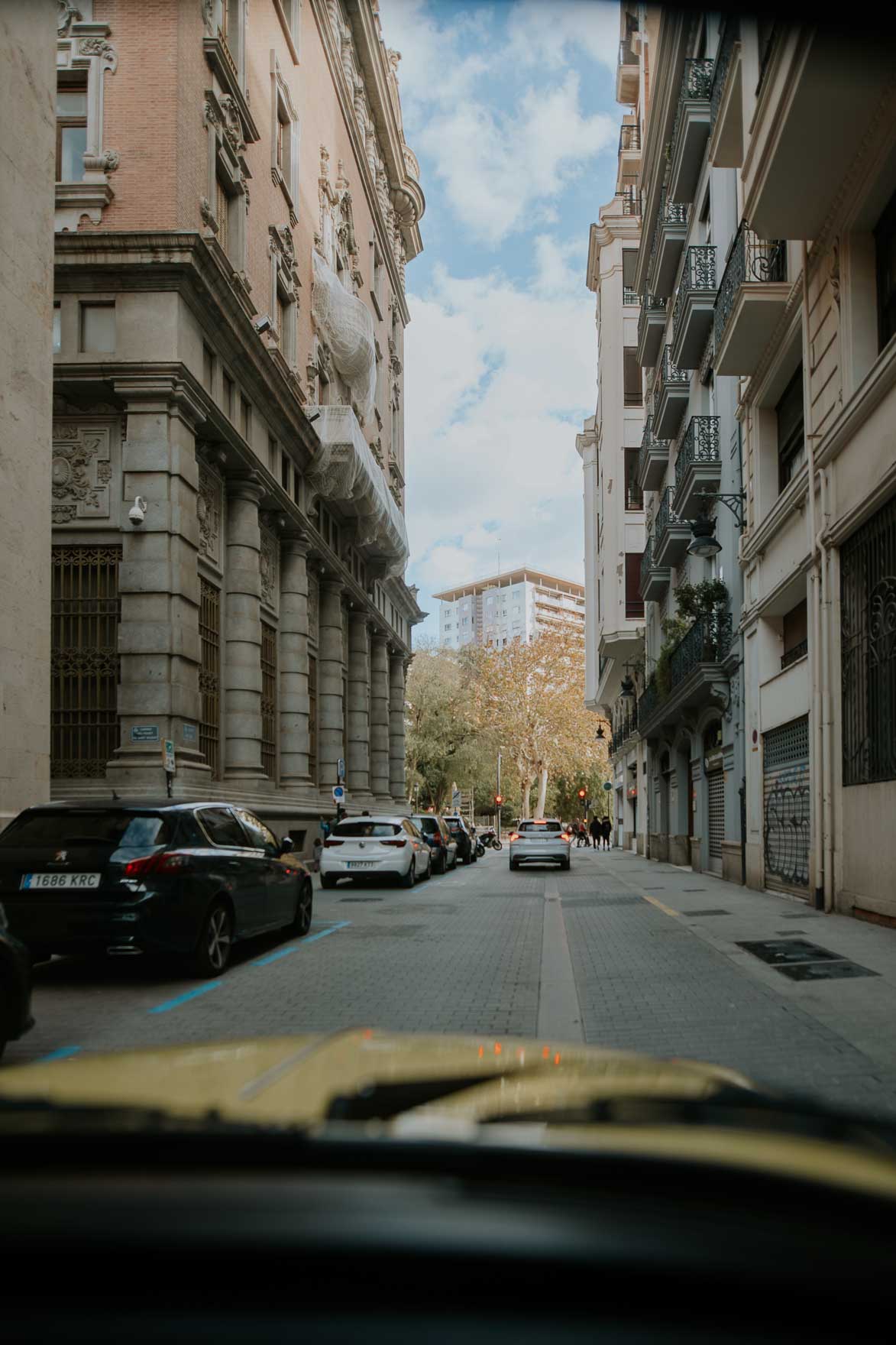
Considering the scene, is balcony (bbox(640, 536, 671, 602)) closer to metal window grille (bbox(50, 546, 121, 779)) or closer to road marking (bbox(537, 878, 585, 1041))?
metal window grille (bbox(50, 546, 121, 779))

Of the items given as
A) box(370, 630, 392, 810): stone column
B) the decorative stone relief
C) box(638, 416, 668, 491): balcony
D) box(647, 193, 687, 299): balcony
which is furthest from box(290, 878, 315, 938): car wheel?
box(370, 630, 392, 810): stone column

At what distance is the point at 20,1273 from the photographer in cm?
115

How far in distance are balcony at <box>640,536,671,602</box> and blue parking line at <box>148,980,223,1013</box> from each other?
24379mm

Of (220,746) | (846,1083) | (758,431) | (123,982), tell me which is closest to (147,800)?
(123,982)

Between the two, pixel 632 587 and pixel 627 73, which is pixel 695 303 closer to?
pixel 632 587

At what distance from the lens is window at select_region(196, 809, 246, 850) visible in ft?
33.8

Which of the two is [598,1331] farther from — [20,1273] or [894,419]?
[894,419]

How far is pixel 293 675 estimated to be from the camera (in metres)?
30.2

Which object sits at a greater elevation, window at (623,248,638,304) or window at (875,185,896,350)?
window at (623,248,638,304)

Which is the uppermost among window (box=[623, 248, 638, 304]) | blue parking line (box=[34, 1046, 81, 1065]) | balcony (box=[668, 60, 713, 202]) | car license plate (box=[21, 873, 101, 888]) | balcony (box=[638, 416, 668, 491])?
window (box=[623, 248, 638, 304])

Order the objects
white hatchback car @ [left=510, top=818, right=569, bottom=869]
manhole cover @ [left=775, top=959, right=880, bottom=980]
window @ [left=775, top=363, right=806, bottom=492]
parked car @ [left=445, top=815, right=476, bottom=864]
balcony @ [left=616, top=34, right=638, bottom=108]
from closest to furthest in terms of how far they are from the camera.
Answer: manhole cover @ [left=775, top=959, right=880, bottom=980], window @ [left=775, top=363, right=806, bottom=492], white hatchback car @ [left=510, top=818, right=569, bottom=869], parked car @ [left=445, top=815, right=476, bottom=864], balcony @ [left=616, top=34, right=638, bottom=108]

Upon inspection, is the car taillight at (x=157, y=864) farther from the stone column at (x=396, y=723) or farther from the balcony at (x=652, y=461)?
the stone column at (x=396, y=723)

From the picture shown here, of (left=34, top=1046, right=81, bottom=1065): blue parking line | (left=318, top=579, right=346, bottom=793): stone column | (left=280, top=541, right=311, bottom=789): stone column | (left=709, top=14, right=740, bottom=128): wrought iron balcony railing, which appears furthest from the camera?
(left=318, top=579, right=346, bottom=793): stone column

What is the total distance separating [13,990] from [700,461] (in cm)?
1985
